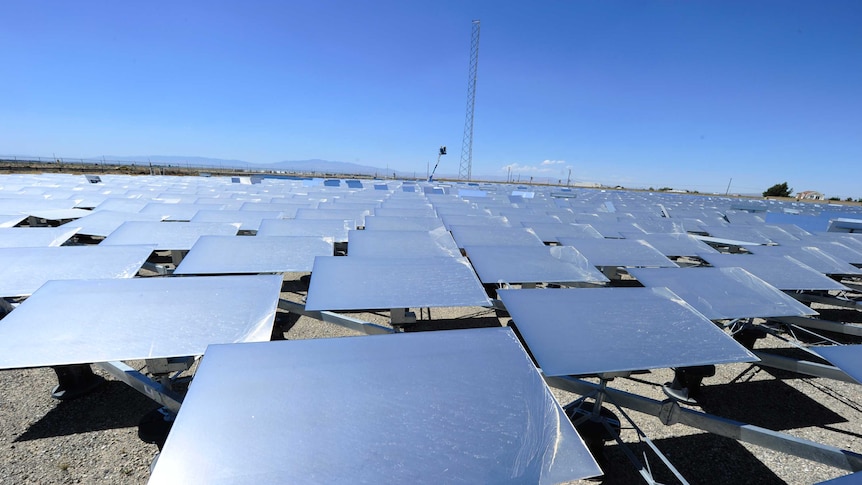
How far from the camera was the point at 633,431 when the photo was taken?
3496 millimetres

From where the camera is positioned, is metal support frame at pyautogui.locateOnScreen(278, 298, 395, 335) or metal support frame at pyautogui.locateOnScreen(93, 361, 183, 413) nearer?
metal support frame at pyautogui.locateOnScreen(93, 361, 183, 413)

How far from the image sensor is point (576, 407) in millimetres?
2795

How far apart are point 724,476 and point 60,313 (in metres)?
5.62

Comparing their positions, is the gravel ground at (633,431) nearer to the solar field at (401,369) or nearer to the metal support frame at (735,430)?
the solar field at (401,369)

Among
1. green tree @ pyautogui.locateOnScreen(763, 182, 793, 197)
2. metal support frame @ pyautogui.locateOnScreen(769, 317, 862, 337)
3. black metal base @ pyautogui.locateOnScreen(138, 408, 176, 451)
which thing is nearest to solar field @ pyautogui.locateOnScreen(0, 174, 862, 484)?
black metal base @ pyautogui.locateOnScreen(138, 408, 176, 451)

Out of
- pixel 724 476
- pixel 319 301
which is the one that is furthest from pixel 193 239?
pixel 724 476

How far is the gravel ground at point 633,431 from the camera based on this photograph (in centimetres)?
285

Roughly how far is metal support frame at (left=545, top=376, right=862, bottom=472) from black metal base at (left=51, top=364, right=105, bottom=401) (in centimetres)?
511

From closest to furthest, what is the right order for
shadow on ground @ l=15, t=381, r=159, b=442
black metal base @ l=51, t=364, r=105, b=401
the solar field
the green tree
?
the solar field, shadow on ground @ l=15, t=381, r=159, b=442, black metal base @ l=51, t=364, r=105, b=401, the green tree

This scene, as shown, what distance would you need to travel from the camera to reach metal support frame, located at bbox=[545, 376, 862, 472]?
6.29 feet

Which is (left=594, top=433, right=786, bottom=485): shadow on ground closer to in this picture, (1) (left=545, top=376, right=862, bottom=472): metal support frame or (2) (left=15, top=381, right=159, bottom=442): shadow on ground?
(1) (left=545, top=376, right=862, bottom=472): metal support frame

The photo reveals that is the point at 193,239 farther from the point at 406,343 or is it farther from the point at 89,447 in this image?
the point at 406,343

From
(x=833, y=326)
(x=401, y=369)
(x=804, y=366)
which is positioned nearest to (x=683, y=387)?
(x=804, y=366)

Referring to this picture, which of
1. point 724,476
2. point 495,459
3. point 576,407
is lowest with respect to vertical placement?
point 724,476
